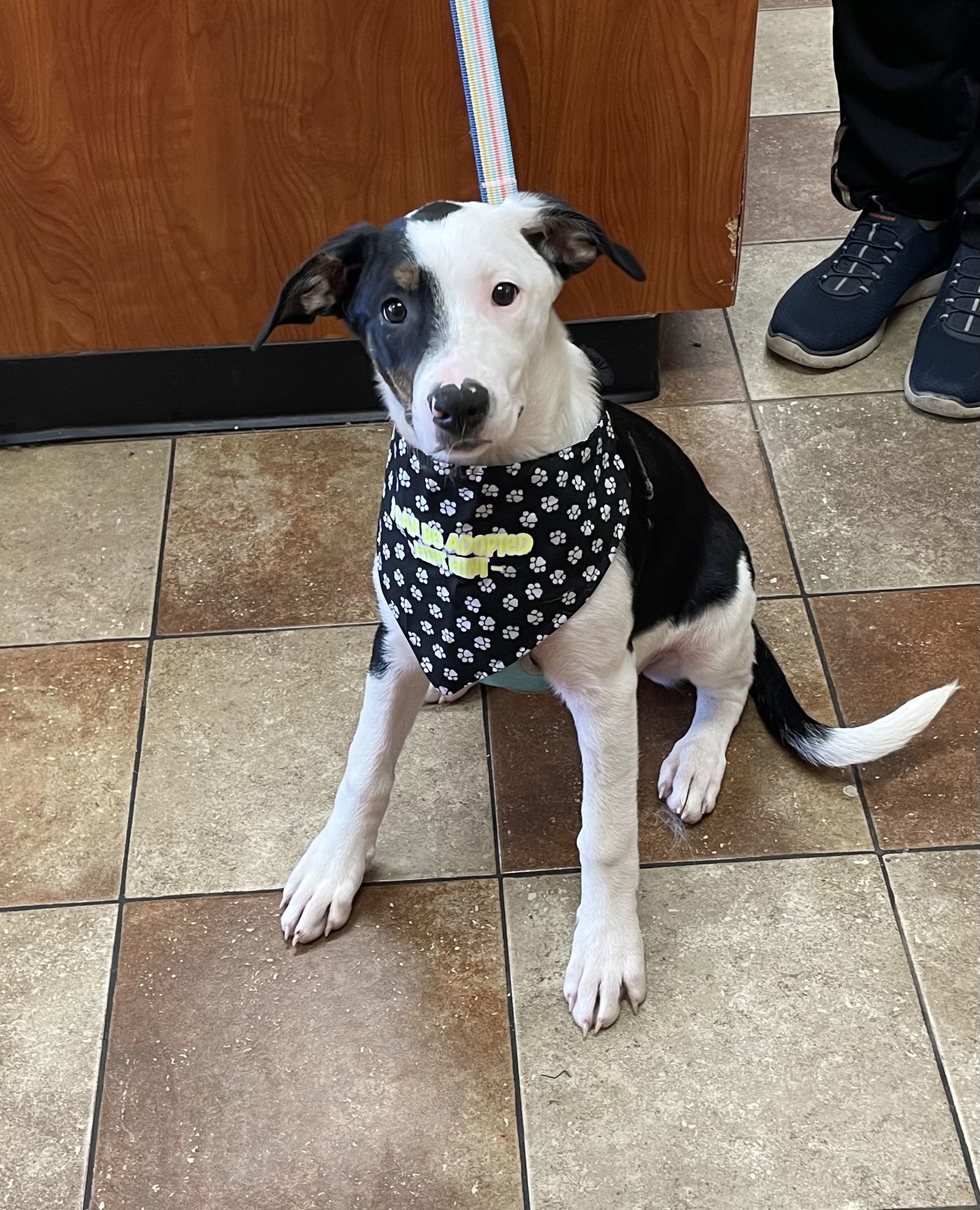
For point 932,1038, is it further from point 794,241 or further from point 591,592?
point 794,241

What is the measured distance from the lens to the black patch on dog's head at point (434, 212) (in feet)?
4.45

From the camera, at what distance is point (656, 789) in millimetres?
1930

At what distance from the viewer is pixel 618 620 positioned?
1.54 m

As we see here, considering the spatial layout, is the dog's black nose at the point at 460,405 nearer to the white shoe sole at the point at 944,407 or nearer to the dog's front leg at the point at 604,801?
the dog's front leg at the point at 604,801

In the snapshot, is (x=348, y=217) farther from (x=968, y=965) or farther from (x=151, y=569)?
(x=968, y=965)

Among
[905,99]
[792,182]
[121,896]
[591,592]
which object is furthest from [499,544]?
[792,182]

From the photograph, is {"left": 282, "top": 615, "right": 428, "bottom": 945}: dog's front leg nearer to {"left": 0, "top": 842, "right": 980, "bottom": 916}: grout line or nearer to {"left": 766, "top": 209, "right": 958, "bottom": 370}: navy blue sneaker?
{"left": 0, "top": 842, "right": 980, "bottom": 916}: grout line

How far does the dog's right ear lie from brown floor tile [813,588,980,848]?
3.56 ft

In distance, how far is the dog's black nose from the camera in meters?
1.25

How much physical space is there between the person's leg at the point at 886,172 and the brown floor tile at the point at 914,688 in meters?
0.70

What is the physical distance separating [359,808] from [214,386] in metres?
1.19

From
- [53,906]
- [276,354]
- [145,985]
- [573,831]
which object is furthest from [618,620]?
[276,354]

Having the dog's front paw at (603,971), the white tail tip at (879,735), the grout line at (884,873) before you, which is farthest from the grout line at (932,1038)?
the dog's front paw at (603,971)

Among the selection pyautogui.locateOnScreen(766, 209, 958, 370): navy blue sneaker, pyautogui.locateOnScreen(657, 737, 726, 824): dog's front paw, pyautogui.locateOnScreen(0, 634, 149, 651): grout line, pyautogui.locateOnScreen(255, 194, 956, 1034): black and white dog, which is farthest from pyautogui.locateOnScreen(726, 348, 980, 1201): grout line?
pyautogui.locateOnScreen(0, 634, 149, 651): grout line
